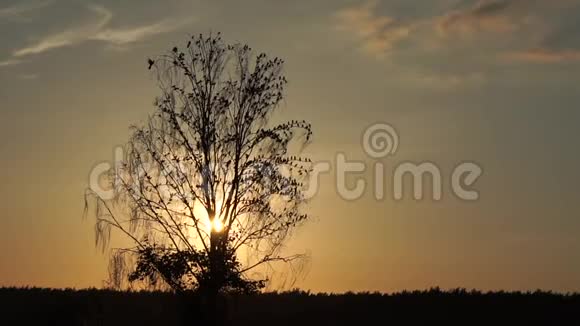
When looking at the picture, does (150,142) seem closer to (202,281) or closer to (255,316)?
(202,281)

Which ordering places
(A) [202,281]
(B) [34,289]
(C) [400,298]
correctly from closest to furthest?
(A) [202,281], (C) [400,298], (B) [34,289]

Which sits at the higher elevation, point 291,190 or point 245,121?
point 245,121

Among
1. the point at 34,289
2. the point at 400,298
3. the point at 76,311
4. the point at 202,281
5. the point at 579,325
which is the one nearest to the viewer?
the point at 202,281

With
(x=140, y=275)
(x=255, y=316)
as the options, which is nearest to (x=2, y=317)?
(x=255, y=316)

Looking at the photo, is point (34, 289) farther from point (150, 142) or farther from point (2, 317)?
point (150, 142)

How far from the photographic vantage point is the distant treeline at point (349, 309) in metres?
49.2

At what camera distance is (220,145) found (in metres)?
41.4

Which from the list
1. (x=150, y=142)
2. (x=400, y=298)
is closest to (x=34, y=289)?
(x=400, y=298)

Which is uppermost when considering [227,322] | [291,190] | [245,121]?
[245,121]

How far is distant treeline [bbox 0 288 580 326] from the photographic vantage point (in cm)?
4919

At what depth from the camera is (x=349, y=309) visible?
53.7 m

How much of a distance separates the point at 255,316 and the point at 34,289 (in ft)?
81.8

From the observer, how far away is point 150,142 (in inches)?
1655

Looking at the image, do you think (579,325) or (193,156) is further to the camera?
(579,325)
